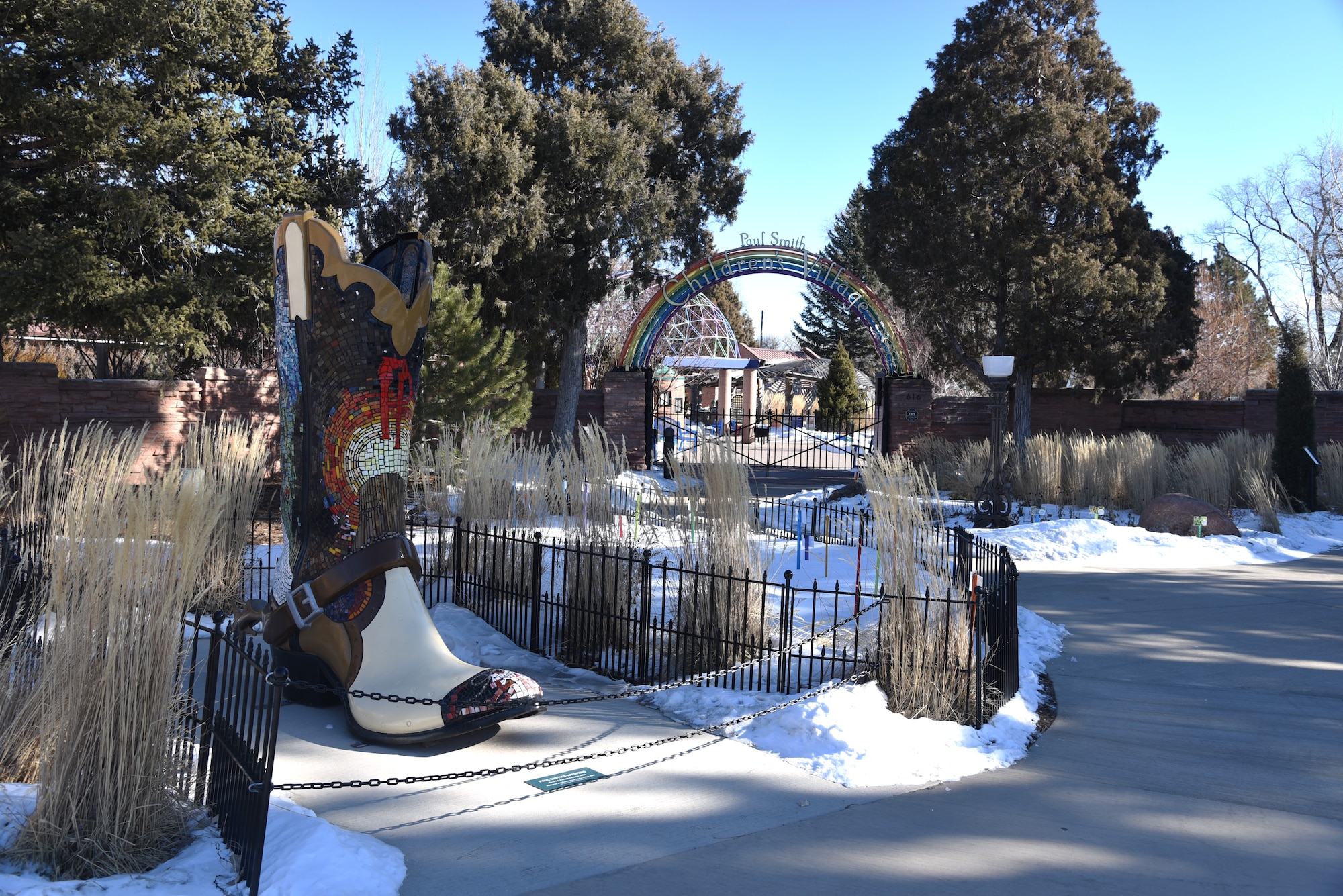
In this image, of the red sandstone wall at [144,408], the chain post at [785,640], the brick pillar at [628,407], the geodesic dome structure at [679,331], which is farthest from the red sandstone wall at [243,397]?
the geodesic dome structure at [679,331]

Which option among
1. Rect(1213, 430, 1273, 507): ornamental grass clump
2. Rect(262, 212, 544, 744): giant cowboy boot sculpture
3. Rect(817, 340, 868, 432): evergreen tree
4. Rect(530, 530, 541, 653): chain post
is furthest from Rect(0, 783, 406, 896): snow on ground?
Rect(817, 340, 868, 432): evergreen tree

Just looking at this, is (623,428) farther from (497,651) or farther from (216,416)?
(497,651)

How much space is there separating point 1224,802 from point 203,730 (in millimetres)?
4060

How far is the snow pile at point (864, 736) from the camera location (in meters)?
4.13

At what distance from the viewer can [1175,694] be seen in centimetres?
532

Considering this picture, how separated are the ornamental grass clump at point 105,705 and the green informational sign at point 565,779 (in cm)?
136

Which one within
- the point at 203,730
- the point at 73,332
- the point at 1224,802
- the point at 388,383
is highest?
the point at 73,332

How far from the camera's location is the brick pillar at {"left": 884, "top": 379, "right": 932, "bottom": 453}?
1759 cm

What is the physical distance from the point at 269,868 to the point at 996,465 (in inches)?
416

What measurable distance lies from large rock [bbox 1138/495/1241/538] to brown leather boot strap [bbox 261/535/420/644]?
9.65 m

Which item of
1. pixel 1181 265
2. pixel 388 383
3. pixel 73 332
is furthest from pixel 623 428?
pixel 388 383

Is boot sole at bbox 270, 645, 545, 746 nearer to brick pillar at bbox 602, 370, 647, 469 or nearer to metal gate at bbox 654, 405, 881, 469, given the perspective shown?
metal gate at bbox 654, 405, 881, 469

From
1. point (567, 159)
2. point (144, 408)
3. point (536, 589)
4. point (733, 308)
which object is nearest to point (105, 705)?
point (536, 589)

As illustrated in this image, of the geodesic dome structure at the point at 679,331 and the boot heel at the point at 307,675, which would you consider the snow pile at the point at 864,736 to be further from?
the geodesic dome structure at the point at 679,331
